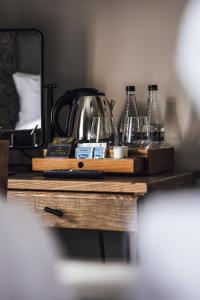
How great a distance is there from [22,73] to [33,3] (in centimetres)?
35

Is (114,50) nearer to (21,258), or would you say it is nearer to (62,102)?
(62,102)

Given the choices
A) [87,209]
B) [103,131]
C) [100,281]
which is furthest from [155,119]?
[100,281]

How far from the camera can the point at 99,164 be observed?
2.14m

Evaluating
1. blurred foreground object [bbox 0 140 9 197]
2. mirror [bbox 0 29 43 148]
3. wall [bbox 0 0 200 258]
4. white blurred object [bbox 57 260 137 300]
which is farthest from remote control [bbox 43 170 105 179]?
blurred foreground object [bbox 0 140 9 197]

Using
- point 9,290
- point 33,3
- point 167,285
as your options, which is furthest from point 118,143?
point 9,290

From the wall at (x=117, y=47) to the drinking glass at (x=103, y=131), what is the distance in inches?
10.1

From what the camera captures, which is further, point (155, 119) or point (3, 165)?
point (155, 119)

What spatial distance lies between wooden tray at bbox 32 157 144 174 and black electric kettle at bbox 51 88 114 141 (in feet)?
0.58

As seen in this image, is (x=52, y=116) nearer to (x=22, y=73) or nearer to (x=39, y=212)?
(x=22, y=73)

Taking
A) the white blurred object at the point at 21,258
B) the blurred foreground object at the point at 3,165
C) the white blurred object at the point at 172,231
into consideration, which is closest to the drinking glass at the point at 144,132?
the white blurred object at the point at 172,231

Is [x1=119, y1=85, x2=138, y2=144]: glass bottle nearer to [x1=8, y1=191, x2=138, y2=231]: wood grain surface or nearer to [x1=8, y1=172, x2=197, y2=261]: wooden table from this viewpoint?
[x1=8, y1=172, x2=197, y2=261]: wooden table

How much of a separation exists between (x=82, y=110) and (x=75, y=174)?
38 centimetres

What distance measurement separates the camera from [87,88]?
2.48 meters

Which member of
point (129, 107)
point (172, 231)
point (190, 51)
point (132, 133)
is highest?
point (190, 51)
